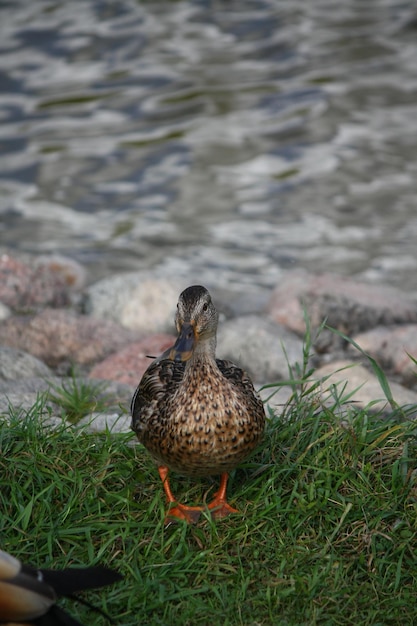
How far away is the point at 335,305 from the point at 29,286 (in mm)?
2110

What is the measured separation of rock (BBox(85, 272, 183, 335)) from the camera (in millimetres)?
6238

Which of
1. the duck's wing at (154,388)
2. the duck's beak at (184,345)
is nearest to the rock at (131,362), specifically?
the duck's wing at (154,388)

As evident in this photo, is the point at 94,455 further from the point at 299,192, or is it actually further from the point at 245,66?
the point at 245,66

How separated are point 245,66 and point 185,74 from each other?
2.52 ft

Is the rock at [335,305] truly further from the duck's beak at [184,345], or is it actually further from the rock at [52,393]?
the duck's beak at [184,345]

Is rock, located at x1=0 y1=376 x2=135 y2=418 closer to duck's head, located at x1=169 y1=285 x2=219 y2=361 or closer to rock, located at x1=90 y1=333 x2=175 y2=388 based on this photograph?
rock, located at x1=90 y1=333 x2=175 y2=388

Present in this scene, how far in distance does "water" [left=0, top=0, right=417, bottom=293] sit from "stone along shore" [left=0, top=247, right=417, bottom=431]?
119 cm

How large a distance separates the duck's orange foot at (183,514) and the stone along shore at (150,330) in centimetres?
68

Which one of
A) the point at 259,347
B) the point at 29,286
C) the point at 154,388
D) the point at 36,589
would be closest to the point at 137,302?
the point at 29,286

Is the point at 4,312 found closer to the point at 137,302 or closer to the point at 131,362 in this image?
the point at 137,302

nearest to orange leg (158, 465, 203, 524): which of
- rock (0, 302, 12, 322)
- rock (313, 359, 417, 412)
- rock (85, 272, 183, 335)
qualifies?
rock (313, 359, 417, 412)

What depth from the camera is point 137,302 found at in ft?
20.8

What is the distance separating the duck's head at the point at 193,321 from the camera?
304 centimetres

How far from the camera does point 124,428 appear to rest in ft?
12.6
